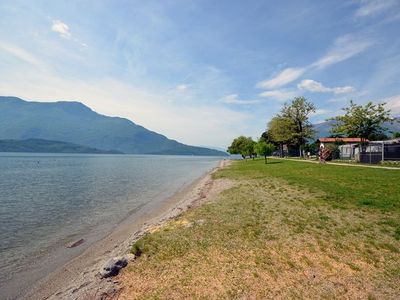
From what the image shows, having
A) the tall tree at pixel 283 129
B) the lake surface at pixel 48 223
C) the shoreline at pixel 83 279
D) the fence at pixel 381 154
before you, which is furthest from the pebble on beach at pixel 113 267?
the tall tree at pixel 283 129

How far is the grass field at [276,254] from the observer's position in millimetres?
7797

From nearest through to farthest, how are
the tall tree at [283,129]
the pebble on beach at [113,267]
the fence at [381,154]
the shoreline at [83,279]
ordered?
1. the shoreline at [83,279]
2. the pebble on beach at [113,267]
3. the fence at [381,154]
4. the tall tree at [283,129]

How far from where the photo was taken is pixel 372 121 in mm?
54344

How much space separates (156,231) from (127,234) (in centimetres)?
348

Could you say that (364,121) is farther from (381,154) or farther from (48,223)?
(48,223)

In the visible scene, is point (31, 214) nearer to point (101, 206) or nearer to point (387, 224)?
point (101, 206)

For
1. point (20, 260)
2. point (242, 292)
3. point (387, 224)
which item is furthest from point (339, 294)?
point (20, 260)

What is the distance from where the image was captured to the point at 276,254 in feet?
33.2

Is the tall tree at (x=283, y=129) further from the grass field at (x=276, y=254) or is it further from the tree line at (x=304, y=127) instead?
the grass field at (x=276, y=254)

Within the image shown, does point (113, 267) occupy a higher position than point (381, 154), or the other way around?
point (381, 154)

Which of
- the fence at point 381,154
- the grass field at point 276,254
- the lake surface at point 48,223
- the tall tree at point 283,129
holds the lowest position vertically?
the lake surface at point 48,223

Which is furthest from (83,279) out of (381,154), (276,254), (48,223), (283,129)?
(283,129)

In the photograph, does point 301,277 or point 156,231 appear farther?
point 156,231

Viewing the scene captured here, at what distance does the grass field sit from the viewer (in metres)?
7.80
